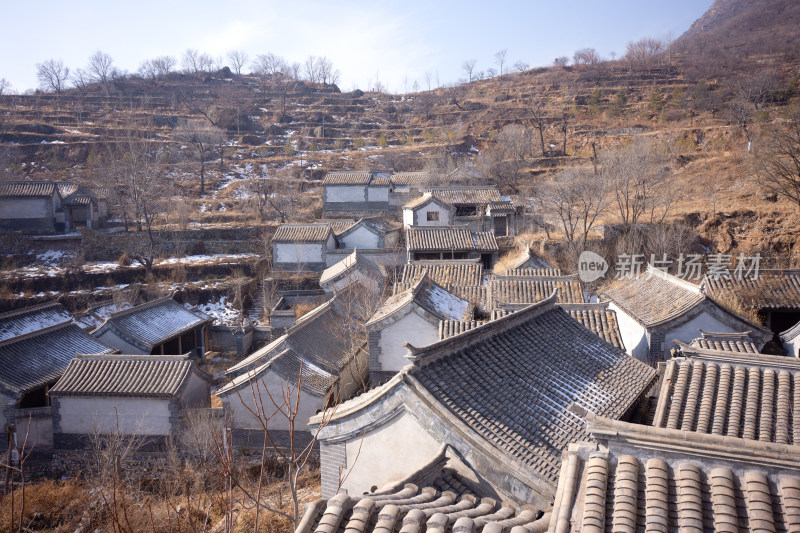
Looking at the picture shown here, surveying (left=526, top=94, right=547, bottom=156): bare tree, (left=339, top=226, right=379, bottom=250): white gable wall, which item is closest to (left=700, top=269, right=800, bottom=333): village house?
(left=339, top=226, right=379, bottom=250): white gable wall

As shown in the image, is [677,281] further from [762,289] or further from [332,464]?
[332,464]

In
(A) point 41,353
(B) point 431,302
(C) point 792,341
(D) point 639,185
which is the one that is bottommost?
(C) point 792,341

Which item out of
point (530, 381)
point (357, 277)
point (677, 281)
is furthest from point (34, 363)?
point (677, 281)

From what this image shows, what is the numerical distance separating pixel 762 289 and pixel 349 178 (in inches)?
1139

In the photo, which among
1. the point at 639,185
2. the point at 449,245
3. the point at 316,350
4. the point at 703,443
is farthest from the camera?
the point at 639,185

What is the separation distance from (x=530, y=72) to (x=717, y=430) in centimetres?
8590

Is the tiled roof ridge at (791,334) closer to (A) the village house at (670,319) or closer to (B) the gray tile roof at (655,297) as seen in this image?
(A) the village house at (670,319)

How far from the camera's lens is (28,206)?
35.2 meters

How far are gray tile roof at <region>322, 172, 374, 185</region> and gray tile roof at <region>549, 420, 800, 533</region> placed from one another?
1434 inches

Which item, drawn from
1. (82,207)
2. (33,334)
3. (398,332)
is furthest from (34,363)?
(82,207)

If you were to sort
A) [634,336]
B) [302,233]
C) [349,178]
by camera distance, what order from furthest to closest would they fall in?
[349,178]
[302,233]
[634,336]

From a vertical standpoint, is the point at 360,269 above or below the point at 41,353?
above

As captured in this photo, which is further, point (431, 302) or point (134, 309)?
point (134, 309)

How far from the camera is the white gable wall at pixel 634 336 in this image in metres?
15.7
